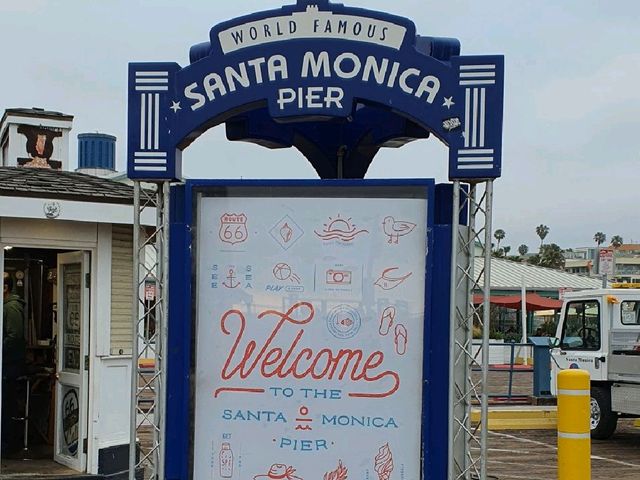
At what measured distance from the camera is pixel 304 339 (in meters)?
5.93

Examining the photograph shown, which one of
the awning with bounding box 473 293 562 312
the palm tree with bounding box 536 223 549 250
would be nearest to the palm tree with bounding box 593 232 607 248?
the palm tree with bounding box 536 223 549 250

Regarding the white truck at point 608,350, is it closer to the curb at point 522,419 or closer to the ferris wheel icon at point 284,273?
the curb at point 522,419

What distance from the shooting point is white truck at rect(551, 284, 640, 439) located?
1381cm

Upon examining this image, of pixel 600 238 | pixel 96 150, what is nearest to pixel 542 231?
pixel 600 238

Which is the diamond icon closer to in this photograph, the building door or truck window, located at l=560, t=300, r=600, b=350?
the building door

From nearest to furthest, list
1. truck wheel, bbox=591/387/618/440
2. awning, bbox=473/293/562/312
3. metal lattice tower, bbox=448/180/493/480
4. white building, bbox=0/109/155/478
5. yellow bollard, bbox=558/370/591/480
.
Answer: metal lattice tower, bbox=448/180/493/480 < yellow bollard, bbox=558/370/591/480 < white building, bbox=0/109/155/478 < truck wheel, bbox=591/387/618/440 < awning, bbox=473/293/562/312

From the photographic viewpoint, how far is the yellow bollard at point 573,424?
22.2 ft

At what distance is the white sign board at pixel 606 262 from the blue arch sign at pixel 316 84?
392 inches

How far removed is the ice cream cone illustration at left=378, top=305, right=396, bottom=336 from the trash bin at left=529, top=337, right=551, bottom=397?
11461mm

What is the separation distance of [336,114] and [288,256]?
3.17 feet

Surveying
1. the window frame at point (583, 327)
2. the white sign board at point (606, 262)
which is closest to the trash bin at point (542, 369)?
the window frame at point (583, 327)

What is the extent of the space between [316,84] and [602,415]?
1027cm

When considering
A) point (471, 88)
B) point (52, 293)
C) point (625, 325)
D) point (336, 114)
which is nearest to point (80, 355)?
point (52, 293)

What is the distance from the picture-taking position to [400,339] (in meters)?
5.82
